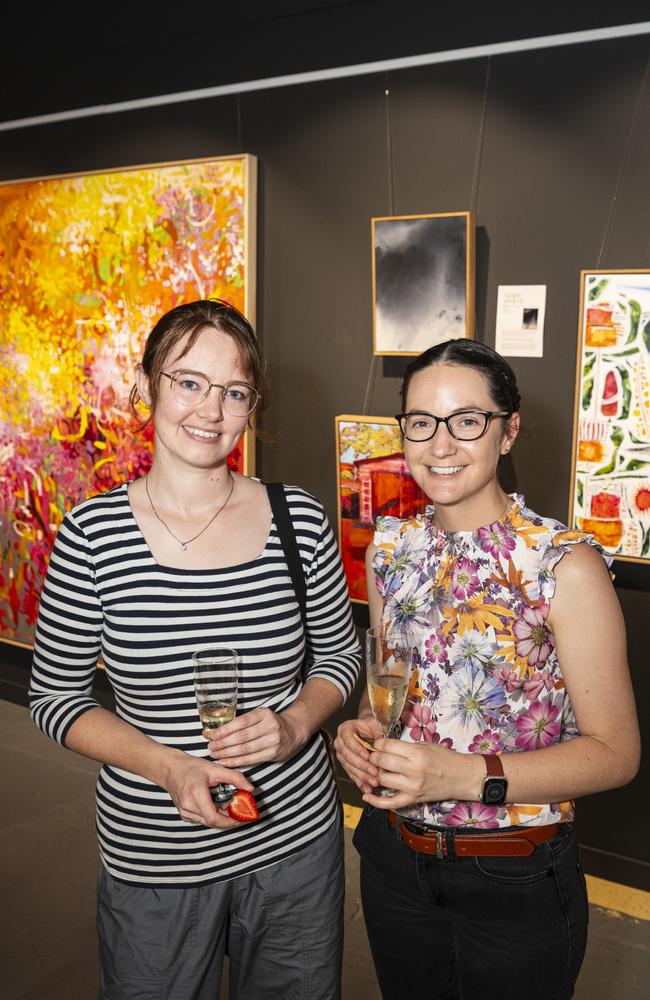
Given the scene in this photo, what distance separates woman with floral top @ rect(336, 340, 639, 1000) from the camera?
1533 millimetres

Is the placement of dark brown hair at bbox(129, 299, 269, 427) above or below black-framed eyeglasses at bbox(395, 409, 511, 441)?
above

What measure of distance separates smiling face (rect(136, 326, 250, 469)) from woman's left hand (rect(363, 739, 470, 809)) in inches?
25.8

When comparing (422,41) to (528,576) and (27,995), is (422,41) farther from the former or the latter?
(27,995)

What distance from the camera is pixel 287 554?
5.69 feet

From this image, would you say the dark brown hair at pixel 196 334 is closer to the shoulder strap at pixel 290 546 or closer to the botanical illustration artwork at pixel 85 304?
the shoulder strap at pixel 290 546

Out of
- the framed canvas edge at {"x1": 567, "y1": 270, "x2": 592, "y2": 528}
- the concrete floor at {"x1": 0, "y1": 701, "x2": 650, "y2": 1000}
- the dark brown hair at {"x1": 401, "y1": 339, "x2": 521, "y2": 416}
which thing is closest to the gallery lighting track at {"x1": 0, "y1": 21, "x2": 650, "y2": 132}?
the framed canvas edge at {"x1": 567, "y1": 270, "x2": 592, "y2": 528}

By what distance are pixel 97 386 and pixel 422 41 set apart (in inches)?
85.0

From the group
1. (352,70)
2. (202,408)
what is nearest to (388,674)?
(202,408)

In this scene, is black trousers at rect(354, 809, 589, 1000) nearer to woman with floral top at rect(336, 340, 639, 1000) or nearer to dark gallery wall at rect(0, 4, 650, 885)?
woman with floral top at rect(336, 340, 639, 1000)

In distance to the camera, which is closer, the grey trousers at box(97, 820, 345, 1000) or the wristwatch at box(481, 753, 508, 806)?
the wristwatch at box(481, 753, 508, 806)

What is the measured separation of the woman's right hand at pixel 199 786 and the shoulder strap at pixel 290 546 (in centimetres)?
38

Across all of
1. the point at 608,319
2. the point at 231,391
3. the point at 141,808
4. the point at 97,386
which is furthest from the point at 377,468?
the point at 141,808

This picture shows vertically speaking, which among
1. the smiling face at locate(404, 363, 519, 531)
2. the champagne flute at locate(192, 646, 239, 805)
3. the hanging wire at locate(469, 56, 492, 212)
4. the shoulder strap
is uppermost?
the hanging wire at locate(469, 56, 492, 212)

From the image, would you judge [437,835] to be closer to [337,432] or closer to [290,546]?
[290,546]
